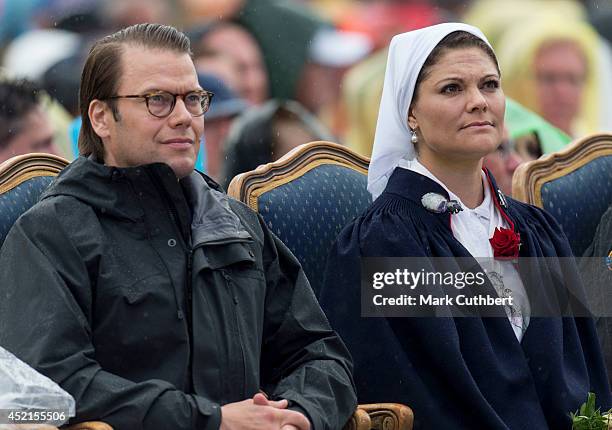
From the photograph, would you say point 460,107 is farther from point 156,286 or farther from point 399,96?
point 156,286

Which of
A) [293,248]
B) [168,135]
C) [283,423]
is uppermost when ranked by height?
[168,135]

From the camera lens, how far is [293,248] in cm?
344

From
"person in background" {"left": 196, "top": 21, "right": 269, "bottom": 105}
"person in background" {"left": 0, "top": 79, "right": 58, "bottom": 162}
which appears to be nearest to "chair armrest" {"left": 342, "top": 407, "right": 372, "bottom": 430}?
"person in background" {"left": 0, "top": 79, "right": 58, "bottom": 162}

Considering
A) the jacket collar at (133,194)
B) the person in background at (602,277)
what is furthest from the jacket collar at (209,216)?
the person in background at (602,277)

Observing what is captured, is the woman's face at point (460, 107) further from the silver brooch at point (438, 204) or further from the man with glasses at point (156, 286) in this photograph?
the man with glasses at point (156, 286)

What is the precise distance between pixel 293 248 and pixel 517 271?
0.54m

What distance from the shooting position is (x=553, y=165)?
395cm

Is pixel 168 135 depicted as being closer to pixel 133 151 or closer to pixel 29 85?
pixel 133 151

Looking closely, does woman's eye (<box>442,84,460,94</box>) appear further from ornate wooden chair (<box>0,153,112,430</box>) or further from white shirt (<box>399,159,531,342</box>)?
ornate wooden chair (<box>0,153,112,430</box>)

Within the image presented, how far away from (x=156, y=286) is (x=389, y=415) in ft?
1.99

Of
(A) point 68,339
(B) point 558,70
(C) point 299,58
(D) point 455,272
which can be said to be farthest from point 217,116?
(A) point 68,339

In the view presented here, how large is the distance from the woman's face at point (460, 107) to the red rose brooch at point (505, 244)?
0.63 ft

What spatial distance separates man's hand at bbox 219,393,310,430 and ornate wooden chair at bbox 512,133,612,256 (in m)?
1.32

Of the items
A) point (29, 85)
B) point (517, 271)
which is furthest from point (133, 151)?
point (29, 85)
